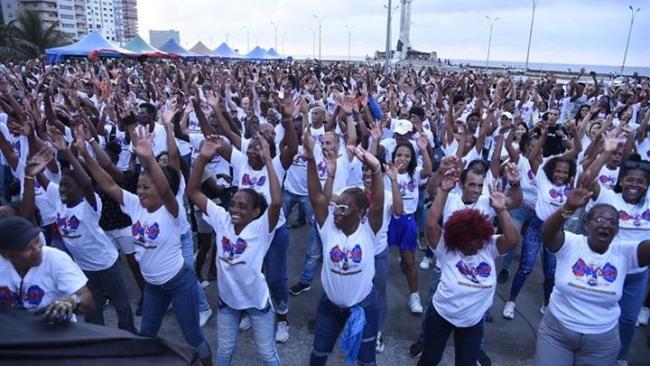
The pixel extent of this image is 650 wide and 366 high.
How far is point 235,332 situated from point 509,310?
118 inches

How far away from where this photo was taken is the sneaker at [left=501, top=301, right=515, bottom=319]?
15.6 ft

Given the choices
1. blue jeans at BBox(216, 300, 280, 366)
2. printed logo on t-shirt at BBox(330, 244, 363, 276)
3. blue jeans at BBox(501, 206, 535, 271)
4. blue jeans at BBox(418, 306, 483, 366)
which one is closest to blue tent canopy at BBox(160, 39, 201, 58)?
blue jeans at BBox(501, 206, 535, 271)

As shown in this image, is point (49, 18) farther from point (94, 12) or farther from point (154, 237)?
point (154, 237)

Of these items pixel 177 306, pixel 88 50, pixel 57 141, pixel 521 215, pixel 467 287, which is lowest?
pixel 177 306

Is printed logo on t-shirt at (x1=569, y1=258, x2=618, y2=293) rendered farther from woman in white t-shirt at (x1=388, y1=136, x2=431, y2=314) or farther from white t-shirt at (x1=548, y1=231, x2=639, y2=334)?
woman in white t-shirt at (x1=388, y1=136, x2=431, y2=314)

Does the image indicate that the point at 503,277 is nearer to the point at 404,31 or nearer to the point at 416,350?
the point at 416,350

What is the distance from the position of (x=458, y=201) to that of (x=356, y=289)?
4.23 feet

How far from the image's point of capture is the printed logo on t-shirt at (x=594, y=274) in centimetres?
296

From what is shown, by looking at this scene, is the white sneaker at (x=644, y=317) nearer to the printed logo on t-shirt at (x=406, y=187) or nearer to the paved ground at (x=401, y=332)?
the paved ground at (x=401, y=332)

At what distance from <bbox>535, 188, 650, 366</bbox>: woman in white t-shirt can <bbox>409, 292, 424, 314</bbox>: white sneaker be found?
1792mm

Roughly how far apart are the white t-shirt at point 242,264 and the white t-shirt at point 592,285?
6.76 ft

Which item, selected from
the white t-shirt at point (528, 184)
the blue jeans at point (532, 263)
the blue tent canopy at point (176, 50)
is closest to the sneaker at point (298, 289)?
the blue jeans at point (532, 263)

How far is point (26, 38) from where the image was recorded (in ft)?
101

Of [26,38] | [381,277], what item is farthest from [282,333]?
[26,38]
